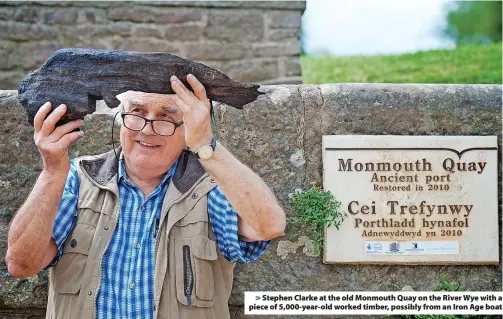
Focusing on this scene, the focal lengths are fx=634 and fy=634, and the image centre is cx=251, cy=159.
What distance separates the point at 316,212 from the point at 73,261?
139cm

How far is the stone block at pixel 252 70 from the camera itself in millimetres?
6082

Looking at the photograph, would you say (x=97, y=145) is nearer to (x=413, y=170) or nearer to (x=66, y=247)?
(x=66, y=247)

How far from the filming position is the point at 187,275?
2516 mm

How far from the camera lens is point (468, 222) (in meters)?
3.52

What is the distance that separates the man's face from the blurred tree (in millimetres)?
16942

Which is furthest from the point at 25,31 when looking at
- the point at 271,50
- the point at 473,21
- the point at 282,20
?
the point at 473,21

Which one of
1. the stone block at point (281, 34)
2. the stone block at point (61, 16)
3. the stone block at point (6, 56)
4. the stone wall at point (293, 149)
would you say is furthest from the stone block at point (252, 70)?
the stone wall at point (293, 149)

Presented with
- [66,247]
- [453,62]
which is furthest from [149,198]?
[453,62]

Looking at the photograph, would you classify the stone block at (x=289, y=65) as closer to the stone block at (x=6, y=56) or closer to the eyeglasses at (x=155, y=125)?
the stone block at (x=6, y=56)

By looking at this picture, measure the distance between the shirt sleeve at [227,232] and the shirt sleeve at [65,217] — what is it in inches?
21.6

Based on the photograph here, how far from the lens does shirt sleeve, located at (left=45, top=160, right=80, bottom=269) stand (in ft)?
8.21

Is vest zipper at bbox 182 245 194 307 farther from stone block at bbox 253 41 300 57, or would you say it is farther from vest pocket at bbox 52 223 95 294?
stone block at bbox 253 41 300 57

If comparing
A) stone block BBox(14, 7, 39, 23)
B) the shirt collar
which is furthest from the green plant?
stone block BBox(14, 7, 39, 23)

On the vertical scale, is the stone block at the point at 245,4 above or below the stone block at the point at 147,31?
above
